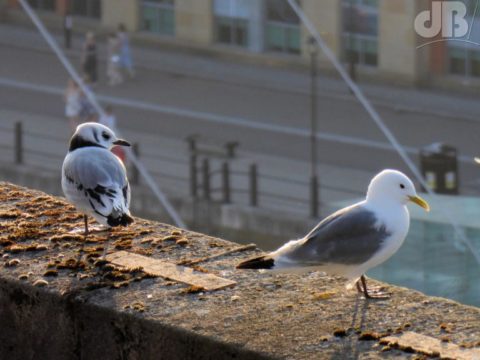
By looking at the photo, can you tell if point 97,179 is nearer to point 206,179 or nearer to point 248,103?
point 206,179

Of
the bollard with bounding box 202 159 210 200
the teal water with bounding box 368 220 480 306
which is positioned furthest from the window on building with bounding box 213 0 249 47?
the teal water with bounding box 368 220 480 306

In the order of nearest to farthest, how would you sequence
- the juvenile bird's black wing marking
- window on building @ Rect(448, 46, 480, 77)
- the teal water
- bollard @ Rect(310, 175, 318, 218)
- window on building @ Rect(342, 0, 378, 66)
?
the juvenile bird's black wing marking < the teal water < bollard @ Rect(310, 175, 318, 218) < window on building @ Rect(448, 46, 480, 77) < window on building @ Rect(342, 0, 378, 66)

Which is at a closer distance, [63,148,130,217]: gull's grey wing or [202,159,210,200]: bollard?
[63,148,130,217]: gull's grey wing

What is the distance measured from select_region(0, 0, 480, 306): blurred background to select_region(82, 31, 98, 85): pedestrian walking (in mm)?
46

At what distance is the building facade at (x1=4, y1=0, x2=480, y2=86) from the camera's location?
39281 mm

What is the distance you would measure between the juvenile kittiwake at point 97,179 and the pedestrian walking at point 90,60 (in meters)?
32.0

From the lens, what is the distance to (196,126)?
36.3 metres

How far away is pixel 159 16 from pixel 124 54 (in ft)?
14.1

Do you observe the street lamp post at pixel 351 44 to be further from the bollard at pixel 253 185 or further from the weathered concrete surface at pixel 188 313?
the weathered concrete surface at pixel 188 313

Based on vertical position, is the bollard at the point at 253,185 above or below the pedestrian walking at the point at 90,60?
below

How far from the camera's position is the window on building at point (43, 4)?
47.7m

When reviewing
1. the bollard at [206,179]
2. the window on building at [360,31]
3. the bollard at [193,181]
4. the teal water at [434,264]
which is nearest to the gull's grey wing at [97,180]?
the teal water at [434,264]

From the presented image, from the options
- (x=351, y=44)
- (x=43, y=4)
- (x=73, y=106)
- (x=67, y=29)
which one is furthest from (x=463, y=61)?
(x=43, y=4)

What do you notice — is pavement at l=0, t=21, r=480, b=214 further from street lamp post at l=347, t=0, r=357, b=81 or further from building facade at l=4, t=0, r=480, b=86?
building facade at l=4, t=0, r=480, b=86
